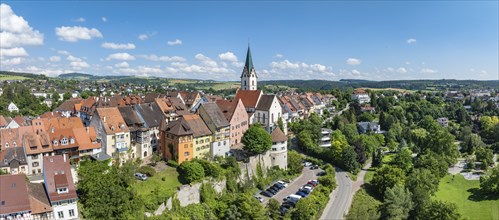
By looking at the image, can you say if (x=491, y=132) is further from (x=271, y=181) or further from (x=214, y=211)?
(x=214, y=211)

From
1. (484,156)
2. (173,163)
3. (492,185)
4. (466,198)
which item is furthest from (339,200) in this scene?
(484,156)

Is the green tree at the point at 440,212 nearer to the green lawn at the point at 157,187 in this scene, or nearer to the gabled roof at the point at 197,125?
the gabled roof at the point at 197,125

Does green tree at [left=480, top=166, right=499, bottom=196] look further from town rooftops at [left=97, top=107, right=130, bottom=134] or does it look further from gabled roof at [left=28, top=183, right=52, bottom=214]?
gabled roof at [left=28, top=183, right=52, bottom=214]

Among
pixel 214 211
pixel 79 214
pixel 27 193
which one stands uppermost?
pixel 27 193

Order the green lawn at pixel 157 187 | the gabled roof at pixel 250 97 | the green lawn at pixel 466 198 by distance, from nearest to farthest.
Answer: the green lawn at pixel 157 187, the green lawn at pixel 466 198, the gabled roof at pixel 250 97

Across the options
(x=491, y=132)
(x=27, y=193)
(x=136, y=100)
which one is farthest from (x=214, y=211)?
(x=491, y=132)

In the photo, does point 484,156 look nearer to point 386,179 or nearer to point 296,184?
point 386,179

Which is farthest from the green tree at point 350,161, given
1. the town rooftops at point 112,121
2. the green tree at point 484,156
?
the town rooftops at point 112,121
